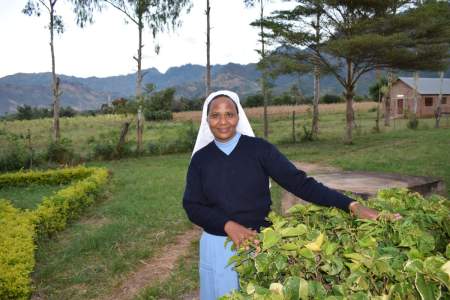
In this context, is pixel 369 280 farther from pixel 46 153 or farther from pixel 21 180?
pixel 46 153

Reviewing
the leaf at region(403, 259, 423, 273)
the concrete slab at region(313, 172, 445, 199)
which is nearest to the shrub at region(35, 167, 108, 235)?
the concrete slab at region(313, 172, 445, 199)

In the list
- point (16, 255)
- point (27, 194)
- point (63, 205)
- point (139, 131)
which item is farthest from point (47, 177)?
point (16, 255)

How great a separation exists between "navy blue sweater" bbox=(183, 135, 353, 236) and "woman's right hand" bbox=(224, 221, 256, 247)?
0.13 meters

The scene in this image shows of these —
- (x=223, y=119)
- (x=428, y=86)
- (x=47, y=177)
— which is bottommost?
(x=47, y=177)

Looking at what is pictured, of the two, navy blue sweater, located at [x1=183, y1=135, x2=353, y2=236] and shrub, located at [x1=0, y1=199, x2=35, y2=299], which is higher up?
navy blue sweater, located at [x1=183, y1=135, x2=353, y2=236]

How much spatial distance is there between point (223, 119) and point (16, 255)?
393 cm

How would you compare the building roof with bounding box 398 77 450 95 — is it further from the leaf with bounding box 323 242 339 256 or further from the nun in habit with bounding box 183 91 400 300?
the leaf with bounding box 323 242 339 256

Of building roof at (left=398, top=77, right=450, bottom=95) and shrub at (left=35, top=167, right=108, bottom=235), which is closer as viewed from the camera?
shrub at (left=35, top=167, right=108, bottom=235)

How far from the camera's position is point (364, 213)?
1997 millimetres

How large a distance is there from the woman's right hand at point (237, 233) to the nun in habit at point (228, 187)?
0.09m

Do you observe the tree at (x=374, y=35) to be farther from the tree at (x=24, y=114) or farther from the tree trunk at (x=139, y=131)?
the tree at (x=24, y=114)

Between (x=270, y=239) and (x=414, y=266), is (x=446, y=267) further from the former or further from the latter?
(x=270, y=239)

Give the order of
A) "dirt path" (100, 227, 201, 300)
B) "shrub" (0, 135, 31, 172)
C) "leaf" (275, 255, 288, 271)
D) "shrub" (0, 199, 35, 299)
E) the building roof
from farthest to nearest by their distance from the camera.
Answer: the building roof
"shrub" (0, 135, 31, 172)
"dirt path" (100, 227, 201, 300)
"shrub" (0, 199, 35, 299)
"leaf" (275, 255, 288, 271)

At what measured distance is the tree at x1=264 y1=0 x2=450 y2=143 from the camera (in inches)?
668
